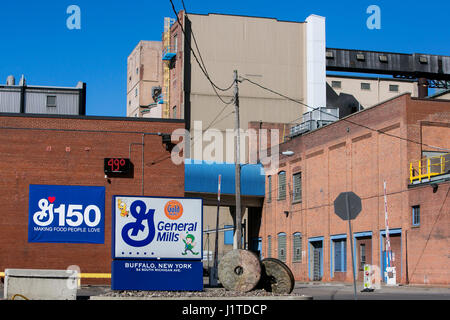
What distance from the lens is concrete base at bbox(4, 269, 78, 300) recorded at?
17.2 m

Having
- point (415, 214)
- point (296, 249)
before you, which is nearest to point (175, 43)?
point (296, 249)

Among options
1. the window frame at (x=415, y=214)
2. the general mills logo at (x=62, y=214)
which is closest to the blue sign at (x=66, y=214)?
the general mills logo at (x=62, y=214)

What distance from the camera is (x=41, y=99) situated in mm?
38406

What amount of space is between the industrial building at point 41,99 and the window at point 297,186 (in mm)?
18561

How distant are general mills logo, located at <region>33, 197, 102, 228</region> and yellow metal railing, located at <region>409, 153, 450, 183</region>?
1718 centimetres

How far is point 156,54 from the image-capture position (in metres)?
86.2

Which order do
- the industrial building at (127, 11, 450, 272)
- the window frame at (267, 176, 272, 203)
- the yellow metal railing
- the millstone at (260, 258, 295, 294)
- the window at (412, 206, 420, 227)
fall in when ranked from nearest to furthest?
the millstone at (260, 258, 295, 294), the yellow metal railing, the window at (412, 206, 420, 227), the window frame at (267, 176, 272, 203), the industrial building at (127, 11, 450, 272)

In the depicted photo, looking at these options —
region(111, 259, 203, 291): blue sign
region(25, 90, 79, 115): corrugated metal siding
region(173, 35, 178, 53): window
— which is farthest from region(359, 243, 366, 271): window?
region(173, 35, 178, 53): window

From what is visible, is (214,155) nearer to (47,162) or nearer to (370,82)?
(370,82)

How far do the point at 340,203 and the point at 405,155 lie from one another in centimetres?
1912

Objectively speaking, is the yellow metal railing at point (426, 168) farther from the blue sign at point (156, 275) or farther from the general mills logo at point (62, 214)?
the blue sign at point (156, 275)

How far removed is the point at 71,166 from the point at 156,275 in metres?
14.0

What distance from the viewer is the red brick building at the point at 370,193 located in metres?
34.3

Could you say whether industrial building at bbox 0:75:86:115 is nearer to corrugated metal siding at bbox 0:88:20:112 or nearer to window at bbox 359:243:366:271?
corrugated metal siding at bbox 0:88:20:112
